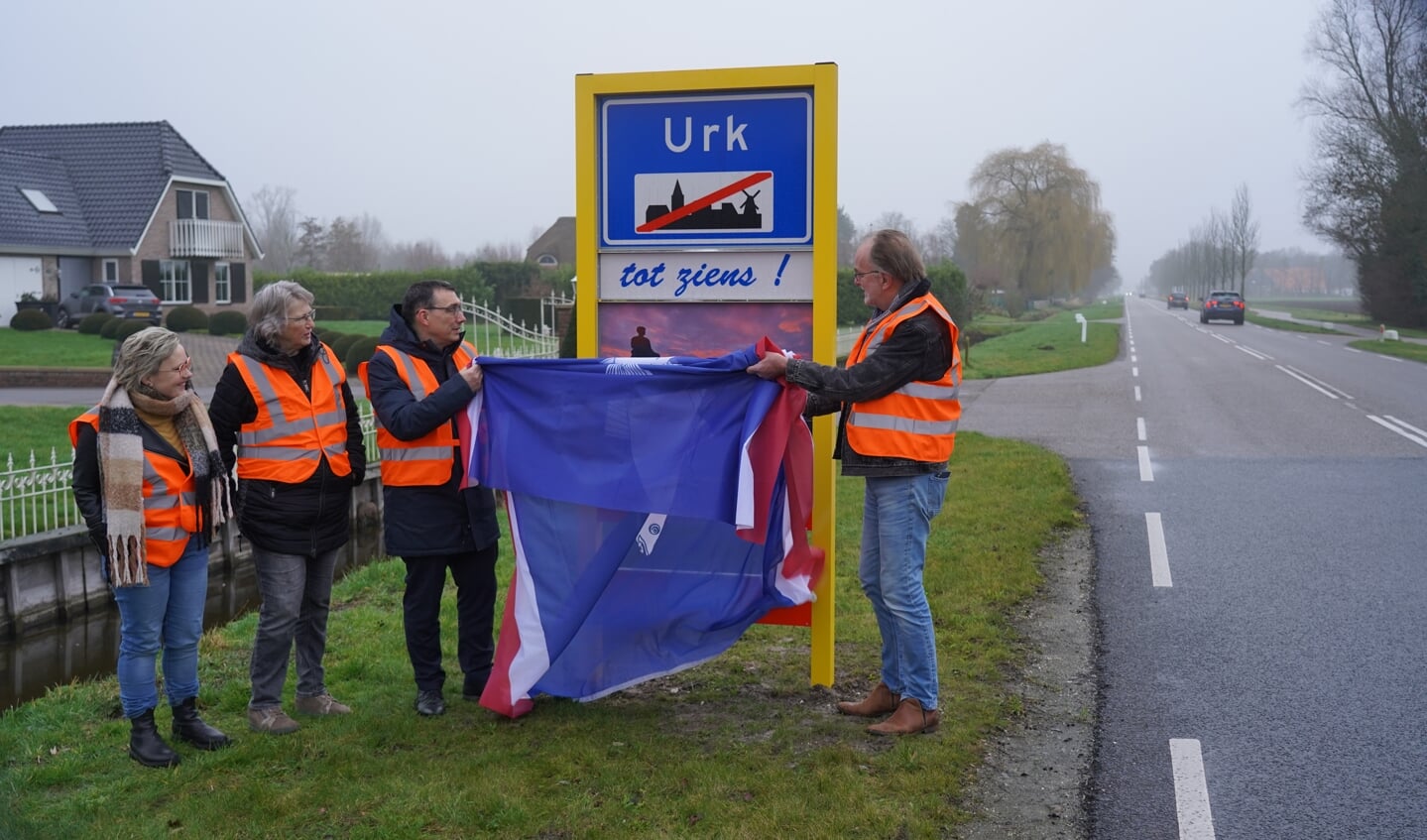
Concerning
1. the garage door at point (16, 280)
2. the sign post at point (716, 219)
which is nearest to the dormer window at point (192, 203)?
the garage door at point (16, 280)

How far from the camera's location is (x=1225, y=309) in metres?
60.4

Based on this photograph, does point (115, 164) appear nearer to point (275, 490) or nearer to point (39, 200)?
point (39, 200)

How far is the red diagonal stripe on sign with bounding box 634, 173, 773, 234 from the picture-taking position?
5918mm

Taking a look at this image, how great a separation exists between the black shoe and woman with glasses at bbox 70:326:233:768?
839 millimetres

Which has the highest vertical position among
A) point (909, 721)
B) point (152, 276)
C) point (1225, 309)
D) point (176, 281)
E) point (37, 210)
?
point (37, 210)

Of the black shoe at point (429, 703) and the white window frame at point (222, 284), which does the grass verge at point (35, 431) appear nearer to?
the black shoe at point (429, 703)

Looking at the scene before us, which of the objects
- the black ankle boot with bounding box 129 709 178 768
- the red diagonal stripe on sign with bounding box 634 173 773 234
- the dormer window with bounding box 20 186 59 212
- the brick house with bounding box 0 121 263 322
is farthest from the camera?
the dormer window with bounding box 20 186 59 212

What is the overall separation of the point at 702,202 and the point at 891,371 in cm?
151

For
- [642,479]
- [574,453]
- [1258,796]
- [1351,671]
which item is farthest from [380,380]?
[1351,671]

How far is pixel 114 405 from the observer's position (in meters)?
4.93

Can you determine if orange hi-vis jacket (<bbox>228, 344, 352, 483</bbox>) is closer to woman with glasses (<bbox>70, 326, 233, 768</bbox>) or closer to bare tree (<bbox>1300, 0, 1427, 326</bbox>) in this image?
woman with glasses (<bbox>70, 326, 233, 768</bbox>)

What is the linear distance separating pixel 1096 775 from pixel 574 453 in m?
2.57

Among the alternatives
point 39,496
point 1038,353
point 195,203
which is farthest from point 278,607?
point 195,203

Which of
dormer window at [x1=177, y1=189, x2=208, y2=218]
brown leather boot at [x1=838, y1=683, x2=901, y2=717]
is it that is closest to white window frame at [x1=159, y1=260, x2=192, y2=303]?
dormer window at [x1=177, y1=189, x2=208, y2=218]
